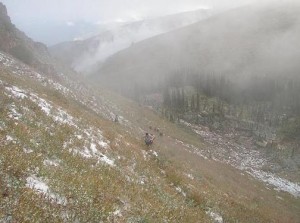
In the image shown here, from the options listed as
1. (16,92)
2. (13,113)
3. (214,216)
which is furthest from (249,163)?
(13,113)

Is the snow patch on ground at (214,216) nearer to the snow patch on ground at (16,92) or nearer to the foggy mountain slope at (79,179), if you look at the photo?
the foggy mountain slope at (79,179)

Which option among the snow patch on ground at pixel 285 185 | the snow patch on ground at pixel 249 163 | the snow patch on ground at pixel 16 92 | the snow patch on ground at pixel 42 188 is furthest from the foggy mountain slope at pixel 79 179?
the snow patch on ground at pixel 249 163

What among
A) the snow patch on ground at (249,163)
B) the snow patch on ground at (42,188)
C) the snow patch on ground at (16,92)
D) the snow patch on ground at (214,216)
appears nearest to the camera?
the snow patch on ground at (42,188)

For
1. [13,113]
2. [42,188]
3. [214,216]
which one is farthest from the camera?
[214,216]

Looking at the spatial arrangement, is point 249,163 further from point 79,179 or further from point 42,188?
point 42,188

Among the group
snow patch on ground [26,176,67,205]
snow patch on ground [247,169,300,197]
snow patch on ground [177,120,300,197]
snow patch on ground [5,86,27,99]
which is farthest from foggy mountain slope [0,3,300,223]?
snow patch on ground [177,120,300,197]

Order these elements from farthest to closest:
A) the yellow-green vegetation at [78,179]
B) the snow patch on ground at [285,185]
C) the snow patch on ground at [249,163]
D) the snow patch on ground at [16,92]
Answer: the snow patch on ground at [249,163] < the snow patch on ground at [285,185] < the snow patch on ground at [16,92] < the yellow-green vegetation at [78,179]

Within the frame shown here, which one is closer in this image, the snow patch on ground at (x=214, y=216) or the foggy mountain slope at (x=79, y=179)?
the foggy mountain slope at (x=79, y=179)

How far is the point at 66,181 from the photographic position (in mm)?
12758

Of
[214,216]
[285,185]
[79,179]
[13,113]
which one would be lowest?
[285,185]

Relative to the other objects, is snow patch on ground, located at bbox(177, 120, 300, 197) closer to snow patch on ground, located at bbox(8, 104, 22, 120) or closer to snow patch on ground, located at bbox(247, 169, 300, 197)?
snow patch on ground, located at bbox(247, 169, 300, 197)

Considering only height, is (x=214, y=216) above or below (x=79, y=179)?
below

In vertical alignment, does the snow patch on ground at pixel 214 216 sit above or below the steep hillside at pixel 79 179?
below

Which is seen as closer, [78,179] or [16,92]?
[78,179]
